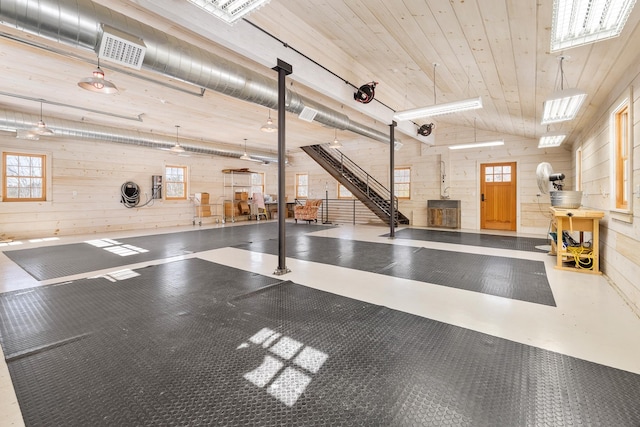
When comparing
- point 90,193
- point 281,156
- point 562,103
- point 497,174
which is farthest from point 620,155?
point 90,193

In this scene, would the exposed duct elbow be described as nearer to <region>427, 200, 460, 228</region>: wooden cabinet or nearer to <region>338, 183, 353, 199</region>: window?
<region>427, 200, 460, 228</region>: wooden cabinet

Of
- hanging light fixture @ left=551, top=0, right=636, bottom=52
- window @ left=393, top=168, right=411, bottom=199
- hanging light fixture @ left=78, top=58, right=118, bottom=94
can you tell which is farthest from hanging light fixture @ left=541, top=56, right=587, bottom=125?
window @ left=393, top=168, right=411, bottom=199

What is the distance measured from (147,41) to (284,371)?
3076 mm

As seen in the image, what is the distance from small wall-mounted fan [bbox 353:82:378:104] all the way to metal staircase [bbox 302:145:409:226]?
193 inches

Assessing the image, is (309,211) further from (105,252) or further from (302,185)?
(105,252)

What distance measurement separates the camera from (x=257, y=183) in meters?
12.6

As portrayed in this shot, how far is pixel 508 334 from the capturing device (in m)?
2.10

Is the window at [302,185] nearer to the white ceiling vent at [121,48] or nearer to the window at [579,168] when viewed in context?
the window at [579,168]

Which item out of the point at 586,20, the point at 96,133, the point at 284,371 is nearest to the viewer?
the point at 284,371

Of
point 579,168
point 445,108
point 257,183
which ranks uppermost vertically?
point 445,108

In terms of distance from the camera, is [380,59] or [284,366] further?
[380,59]

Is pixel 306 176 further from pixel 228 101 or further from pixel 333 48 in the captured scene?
pixel 333 48

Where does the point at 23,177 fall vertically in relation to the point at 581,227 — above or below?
above

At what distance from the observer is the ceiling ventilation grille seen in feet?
6.95
